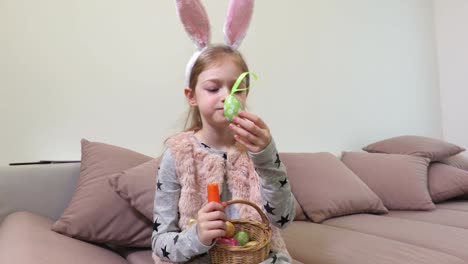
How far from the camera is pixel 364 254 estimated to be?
3.58ft

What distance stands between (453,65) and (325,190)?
1.90 m

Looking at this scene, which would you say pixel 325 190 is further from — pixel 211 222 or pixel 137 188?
pixel 211 222

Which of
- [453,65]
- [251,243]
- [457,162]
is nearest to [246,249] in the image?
[251,243]

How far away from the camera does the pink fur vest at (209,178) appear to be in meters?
0.92

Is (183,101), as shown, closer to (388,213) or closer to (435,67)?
(388,213)

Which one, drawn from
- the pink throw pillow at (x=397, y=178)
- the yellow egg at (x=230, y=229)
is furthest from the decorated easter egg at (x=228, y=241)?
the pink throw pillow at (x=397, y=178)

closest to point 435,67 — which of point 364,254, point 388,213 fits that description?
point 388,213

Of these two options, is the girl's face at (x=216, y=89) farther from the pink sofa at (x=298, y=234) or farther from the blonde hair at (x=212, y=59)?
the pink sofa at (x=298, y=234)

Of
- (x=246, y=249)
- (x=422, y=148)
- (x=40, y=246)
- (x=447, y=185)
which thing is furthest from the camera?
(x=422, y=148)

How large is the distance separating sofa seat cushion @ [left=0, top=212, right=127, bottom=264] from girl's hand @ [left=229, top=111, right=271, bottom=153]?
495mm

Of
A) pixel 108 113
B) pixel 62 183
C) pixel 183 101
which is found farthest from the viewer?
pixel 183 101

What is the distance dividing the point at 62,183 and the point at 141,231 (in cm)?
42

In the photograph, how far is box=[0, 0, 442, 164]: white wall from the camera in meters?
1.53

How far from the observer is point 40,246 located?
91 cm
